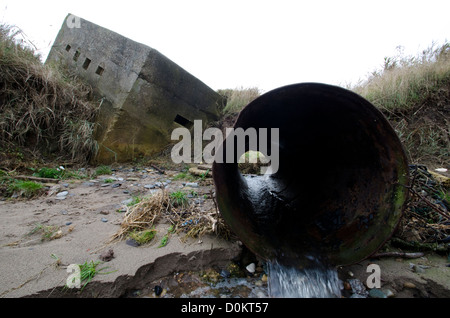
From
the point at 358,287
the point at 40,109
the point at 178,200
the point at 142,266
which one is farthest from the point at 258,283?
the point at 40,109

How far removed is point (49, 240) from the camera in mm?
1638

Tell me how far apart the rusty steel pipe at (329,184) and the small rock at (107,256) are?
88 cm

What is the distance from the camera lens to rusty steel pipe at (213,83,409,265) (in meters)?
1.26

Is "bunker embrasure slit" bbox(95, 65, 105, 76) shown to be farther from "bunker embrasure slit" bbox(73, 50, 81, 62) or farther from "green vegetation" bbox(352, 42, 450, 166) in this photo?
"green vegetation" bbox(352, 42, 450, 166)

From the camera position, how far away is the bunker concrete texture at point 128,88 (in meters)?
4.11

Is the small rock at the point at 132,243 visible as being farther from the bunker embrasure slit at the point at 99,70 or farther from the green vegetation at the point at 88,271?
the bunker embrasure slit at the point at 99,70

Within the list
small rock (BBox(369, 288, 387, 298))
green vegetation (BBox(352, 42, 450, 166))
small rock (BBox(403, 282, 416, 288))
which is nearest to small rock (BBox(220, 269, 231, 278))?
small rock (BBox(369, 288, 387, 298))

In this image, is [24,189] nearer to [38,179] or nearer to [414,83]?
[38,179]

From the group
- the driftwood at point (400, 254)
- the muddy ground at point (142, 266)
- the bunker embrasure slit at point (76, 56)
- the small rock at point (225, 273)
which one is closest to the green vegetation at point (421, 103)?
the driftwood at point (400, 254)

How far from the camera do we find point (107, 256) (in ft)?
4.67

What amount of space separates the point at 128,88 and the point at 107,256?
3588 mm

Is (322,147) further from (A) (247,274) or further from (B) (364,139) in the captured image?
(A) (247,274)

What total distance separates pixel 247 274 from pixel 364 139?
4.25 feet
